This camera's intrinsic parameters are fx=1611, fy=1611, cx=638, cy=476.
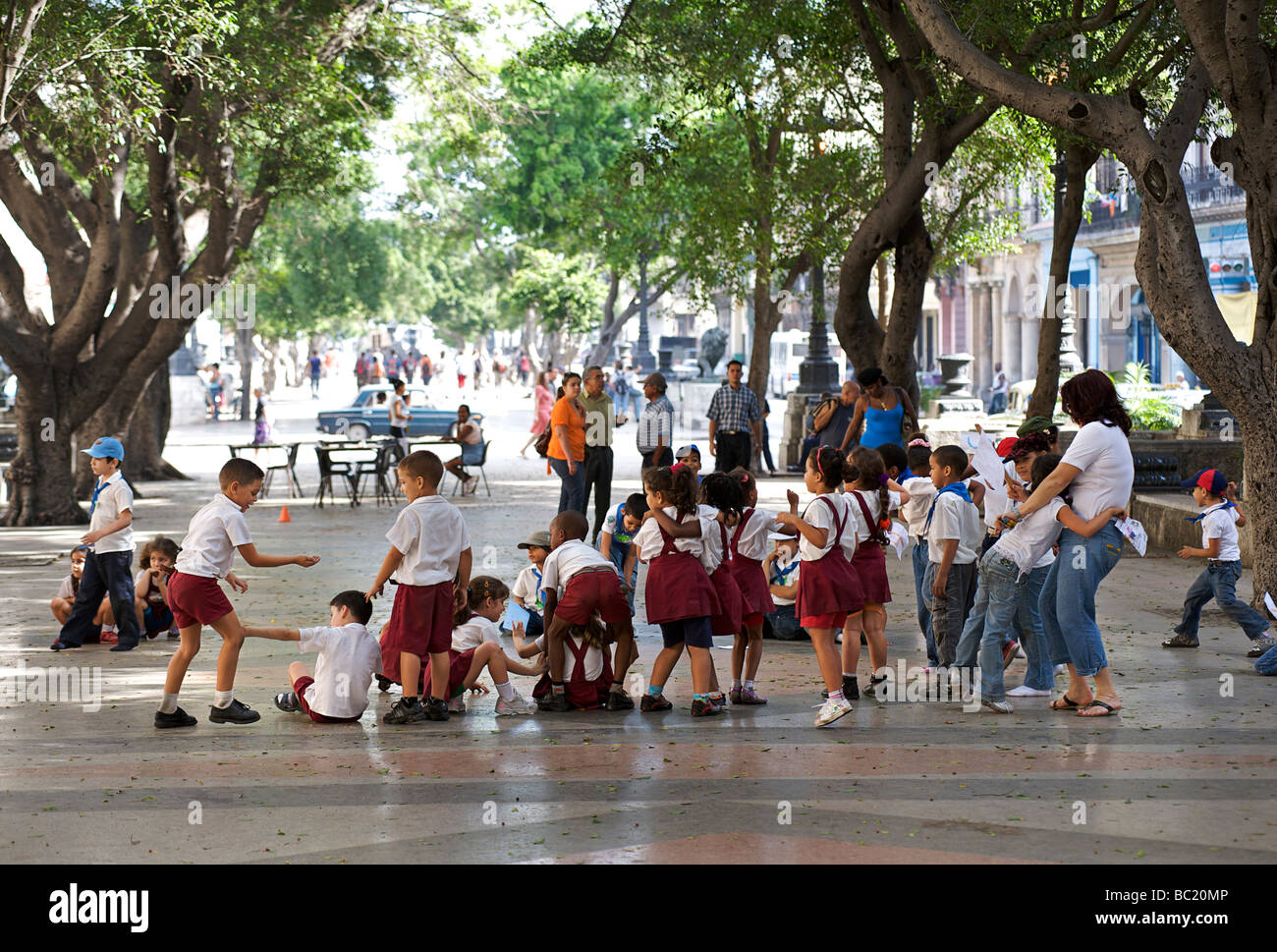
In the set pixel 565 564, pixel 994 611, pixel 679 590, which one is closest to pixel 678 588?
pixel 679 590

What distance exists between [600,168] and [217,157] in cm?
2459

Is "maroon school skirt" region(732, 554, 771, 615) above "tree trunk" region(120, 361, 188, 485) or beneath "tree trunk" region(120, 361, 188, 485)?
beneath

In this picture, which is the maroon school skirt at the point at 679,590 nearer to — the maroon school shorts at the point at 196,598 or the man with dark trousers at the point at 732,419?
the maroon school shorts at the point at 196,598

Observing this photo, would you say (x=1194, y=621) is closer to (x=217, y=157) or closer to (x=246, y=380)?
(x=217, y=157)

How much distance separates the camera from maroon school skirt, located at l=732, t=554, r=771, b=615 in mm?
8477

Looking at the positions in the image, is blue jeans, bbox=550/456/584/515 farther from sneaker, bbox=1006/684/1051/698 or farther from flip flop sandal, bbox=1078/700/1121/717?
flip flop sandal, bbox=1078/700/1121/717

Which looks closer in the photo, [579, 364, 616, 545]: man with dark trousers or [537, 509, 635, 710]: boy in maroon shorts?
[537, 509, 635, 710]: boy in maroon shorts

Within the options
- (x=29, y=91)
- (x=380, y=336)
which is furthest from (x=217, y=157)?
(x=380, y=336)

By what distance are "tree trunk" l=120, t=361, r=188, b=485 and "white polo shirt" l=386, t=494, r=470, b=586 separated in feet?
55.5

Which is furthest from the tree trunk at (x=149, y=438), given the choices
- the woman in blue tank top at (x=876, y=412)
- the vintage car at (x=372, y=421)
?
the woman in blue tank top at (x=876, y=412)

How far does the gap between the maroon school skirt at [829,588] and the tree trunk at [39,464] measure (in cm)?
1221

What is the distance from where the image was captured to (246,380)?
45.1 m

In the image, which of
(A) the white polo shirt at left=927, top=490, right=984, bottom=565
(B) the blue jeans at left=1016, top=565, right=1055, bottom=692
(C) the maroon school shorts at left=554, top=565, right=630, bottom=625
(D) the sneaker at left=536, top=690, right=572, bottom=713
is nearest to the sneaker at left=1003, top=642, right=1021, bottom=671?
(B) the blue jeans at left=1016, top=565, right=1055, bottom=692

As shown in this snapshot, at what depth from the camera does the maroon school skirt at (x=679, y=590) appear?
7867 mm
